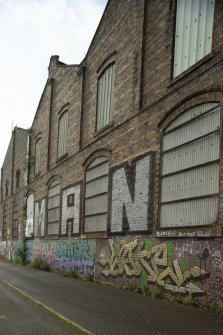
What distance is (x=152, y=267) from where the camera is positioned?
1238 centimetres

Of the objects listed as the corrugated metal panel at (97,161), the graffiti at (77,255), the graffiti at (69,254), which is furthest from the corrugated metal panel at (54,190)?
the corrugated metal panel at (97,161)

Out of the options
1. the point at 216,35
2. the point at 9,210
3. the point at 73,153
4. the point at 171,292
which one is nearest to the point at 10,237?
the point at 9,210

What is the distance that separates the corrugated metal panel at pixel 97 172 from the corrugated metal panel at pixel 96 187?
0.59 ft

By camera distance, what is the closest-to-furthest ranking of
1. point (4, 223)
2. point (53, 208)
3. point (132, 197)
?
point (132, 197)
point (53, 208)
point (4, 223)

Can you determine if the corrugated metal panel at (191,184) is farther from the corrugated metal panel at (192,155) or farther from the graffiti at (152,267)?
the graffiti at (152,267)

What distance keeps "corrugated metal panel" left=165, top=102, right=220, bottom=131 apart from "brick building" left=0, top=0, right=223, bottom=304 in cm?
3

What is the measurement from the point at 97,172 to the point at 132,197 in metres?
3.40

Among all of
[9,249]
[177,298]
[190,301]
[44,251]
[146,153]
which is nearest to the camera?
[190,301]

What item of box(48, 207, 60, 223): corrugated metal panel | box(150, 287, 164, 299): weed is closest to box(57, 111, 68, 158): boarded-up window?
box(48, 207, 60, 223): corrugated metal panel

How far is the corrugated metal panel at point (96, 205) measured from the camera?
16281 mm

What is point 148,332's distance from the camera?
7562 mm

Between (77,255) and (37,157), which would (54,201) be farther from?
(37,157)

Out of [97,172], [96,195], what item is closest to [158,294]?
[96,195]

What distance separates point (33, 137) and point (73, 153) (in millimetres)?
9074
